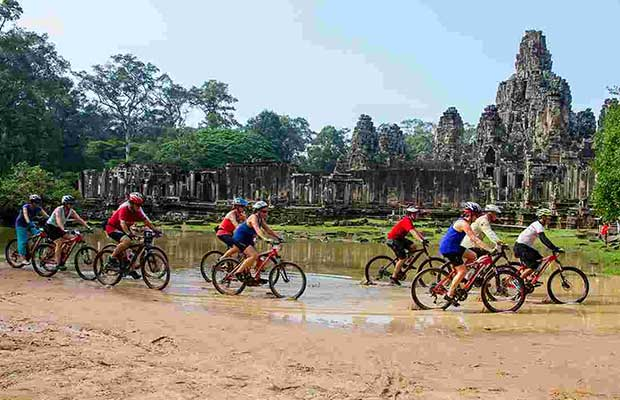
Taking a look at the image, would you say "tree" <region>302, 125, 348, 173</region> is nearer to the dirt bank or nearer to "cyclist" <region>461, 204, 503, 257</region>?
"cyclist" <region>461, 204, 503, 257</region>

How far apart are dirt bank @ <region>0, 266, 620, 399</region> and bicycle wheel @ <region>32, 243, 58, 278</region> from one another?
12.7 feet

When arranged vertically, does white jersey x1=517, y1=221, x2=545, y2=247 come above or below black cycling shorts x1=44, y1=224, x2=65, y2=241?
above

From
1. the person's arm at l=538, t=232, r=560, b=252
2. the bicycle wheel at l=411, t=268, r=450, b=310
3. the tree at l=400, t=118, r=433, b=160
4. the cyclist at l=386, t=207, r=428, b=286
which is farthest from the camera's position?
the tree at l=400, t=118, r=433, b=160

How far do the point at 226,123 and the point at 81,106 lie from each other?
19076mm

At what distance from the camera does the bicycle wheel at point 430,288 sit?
10117mm

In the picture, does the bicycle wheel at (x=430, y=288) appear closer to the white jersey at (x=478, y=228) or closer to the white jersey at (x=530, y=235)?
the white jersey at (x=478, y=228)

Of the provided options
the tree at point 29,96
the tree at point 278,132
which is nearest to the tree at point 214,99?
the tree at point 278,132

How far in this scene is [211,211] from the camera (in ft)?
139

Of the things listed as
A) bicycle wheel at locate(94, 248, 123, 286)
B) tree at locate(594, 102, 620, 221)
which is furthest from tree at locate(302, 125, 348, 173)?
bicycle wheel at locate(94, 248, 123, 286)

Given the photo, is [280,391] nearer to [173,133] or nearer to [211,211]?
[211,211]

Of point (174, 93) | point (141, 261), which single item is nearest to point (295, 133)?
point (174, 93)

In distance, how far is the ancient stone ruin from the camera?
139ft

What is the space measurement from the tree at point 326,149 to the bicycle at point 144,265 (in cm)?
6258

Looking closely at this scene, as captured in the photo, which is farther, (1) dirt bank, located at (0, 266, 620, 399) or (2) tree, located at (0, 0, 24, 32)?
(2) tree, located at (0, 0, 24, 32)
